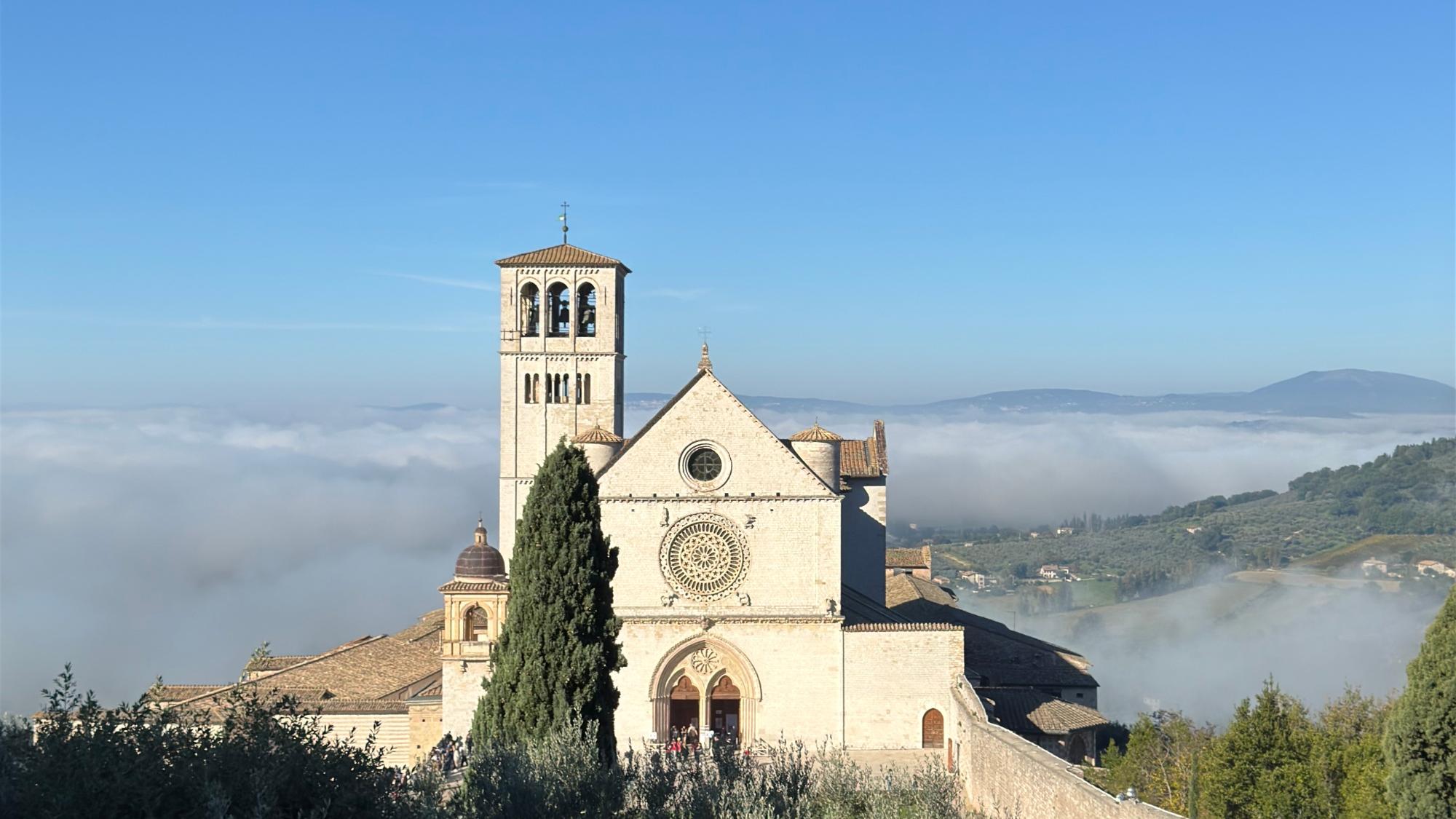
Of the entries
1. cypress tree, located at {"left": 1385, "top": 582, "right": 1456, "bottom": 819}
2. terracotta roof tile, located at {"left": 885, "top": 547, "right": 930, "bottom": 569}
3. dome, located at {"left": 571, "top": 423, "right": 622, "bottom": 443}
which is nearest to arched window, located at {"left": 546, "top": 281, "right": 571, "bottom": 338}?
dome, located at {"left": 571, "top": 423, "right": 622, "bottom": 443}

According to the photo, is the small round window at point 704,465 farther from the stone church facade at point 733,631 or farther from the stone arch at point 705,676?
the stone arch at point 705,676

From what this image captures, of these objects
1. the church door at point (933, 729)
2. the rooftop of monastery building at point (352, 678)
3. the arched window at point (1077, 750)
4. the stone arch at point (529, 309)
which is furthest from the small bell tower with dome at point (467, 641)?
the arched window at point (1077, 750)

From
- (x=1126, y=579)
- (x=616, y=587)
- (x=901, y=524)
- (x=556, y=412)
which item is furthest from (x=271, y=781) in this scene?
(x=901, y=524)

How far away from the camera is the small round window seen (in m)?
36.8

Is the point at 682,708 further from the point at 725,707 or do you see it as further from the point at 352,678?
the point at 352,678

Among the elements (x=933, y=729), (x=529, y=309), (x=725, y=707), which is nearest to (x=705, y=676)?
(x=725, y=707)

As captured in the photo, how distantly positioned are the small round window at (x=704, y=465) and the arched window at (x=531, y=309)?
11689 millimetres

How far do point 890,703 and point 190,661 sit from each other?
362 feet

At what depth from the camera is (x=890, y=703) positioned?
35969mm

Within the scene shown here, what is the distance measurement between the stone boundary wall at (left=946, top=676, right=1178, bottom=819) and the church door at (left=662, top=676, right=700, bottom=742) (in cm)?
660

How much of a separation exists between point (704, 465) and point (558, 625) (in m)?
13.5

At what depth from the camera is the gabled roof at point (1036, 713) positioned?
120 ft

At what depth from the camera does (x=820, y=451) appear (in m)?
38.4

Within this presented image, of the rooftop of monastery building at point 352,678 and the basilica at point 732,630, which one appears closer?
the basilica at point 732,630
